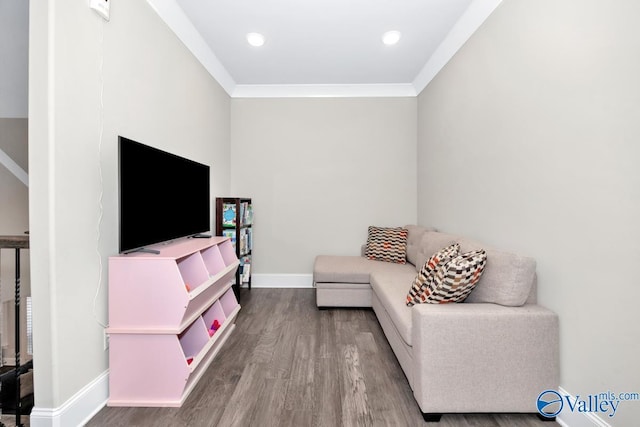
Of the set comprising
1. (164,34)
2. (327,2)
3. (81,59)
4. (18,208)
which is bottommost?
(18,208)

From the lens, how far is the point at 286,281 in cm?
413

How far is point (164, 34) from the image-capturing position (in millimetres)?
2340

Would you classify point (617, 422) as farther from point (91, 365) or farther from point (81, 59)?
point (81, 59)

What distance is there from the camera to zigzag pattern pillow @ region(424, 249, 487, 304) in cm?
171

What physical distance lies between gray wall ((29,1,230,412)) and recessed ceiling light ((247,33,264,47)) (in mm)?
960

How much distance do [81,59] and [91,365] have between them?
1.59 meters

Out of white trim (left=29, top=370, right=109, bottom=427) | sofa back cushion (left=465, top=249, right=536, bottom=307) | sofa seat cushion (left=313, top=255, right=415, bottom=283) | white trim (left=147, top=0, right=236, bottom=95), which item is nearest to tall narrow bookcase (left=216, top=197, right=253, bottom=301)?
sofa seat cushion (left=313, top=255, right=415, bottom=283)

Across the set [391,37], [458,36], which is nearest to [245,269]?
[391,37]

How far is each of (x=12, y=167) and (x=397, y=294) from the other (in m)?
3.34

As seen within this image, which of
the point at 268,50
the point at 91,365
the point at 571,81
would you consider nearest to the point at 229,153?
the point at 268,50

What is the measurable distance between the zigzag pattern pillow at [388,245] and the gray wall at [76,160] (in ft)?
8.48

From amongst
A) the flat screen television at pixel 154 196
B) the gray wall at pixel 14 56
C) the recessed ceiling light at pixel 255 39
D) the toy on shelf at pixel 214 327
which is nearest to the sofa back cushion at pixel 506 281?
the toy on shelf at pixel 214 327

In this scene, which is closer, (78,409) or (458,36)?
(78,409)

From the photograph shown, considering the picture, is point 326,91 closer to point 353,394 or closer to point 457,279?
point 457,279
